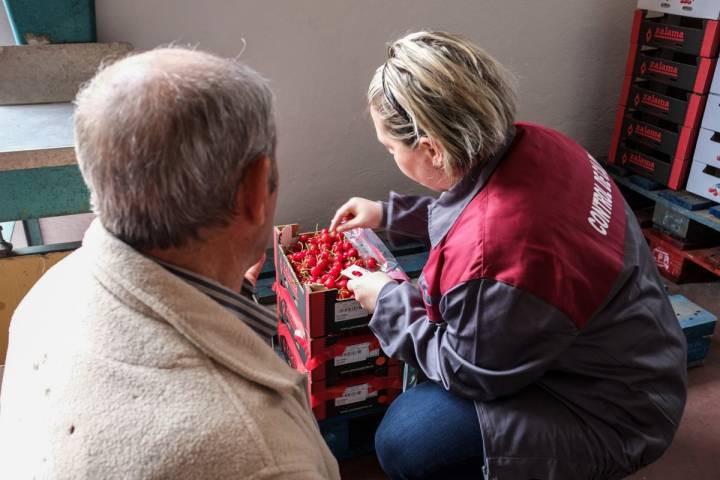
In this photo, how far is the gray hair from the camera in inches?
33.7

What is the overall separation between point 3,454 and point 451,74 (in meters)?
1.21

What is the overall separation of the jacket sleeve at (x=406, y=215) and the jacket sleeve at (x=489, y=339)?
0.59 metres

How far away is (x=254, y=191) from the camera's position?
979 mm

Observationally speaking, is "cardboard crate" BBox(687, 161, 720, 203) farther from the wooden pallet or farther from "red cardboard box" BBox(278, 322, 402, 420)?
"red cardboard box" BBox(278, 322, 402, 420)

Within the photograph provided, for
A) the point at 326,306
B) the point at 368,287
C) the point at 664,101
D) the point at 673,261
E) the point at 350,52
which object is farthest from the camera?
the point at 673,261

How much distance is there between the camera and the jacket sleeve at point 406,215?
7.36 ft

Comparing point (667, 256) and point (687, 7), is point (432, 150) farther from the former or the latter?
point (667, 256)

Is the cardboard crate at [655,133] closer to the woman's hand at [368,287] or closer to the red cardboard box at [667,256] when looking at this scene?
the red cardboard box at [667,256]

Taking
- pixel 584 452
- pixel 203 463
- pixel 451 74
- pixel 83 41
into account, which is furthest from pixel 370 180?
pixel 203 463

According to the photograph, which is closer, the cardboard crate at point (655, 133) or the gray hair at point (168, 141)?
the gray hair at point (168, 141)

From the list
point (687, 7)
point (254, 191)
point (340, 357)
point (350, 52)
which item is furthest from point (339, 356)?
point (687, 7)

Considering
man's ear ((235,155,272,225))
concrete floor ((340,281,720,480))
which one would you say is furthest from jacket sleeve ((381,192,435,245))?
man's ear ((235,155,272,225))

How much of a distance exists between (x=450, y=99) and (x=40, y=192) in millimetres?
1300

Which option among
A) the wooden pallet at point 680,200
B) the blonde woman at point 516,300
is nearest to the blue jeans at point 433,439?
the blonde woman at point 516,300
